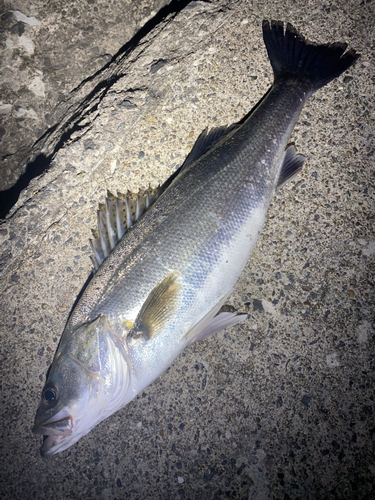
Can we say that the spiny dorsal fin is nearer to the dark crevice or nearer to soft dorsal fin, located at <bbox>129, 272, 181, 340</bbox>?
soft dorsal fin, located at <bbox>129, 272, 181, 340</bbox>

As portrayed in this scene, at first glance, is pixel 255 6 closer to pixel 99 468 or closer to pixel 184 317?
pixel 184 317

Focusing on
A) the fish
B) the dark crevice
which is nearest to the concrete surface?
the dark crevice

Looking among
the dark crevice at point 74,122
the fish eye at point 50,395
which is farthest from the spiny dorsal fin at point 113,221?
the fish eye at point 50,395

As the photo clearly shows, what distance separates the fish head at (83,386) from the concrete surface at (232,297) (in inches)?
21.7

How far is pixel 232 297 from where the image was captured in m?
2.46

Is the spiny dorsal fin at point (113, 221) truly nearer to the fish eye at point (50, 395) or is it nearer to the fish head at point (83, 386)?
the fish head at point (83, 386)

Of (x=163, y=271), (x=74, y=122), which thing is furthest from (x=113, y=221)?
(x=74, y=122)

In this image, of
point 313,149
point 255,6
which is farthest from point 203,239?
point 255,6

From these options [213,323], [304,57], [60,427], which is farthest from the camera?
[304,57]

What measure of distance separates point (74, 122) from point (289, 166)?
1801 millimetres

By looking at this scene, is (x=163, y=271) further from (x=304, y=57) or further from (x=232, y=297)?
(x=304, y=57)

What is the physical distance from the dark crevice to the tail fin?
769 mm

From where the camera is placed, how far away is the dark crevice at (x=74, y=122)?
2.47m

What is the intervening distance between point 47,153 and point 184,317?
196 centimetres
